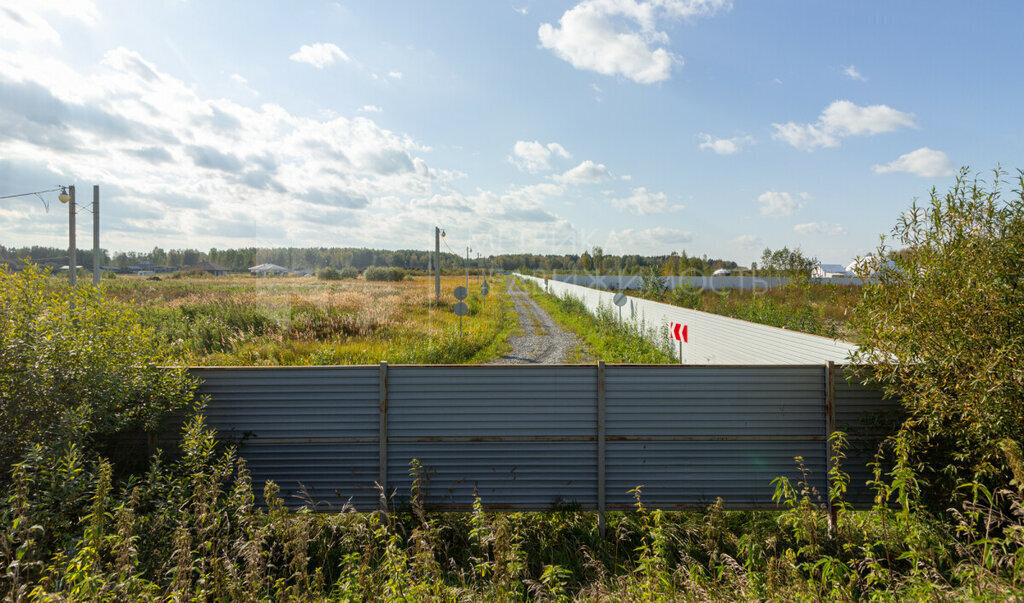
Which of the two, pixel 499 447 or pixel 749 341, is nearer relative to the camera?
pixel 499 447

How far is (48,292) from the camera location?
4410mm

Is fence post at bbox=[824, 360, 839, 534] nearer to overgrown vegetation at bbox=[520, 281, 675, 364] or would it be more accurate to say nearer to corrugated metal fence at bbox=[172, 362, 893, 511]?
corrugated metal fence at bbox=[172, 362, 893, 511]

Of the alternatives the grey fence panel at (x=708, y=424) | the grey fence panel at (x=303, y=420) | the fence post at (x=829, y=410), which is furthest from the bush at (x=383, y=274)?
the fence post at (x=829, y=410)

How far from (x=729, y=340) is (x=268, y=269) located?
14370 mm

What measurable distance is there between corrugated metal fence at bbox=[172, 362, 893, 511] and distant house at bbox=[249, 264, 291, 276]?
1290 centimetres

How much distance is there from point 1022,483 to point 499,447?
3.51 meters

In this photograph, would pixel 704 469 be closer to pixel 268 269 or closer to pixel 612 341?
pixel 612 341

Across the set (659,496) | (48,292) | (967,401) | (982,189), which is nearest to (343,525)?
(659,496)

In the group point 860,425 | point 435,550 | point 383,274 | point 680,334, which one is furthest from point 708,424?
point 383,274

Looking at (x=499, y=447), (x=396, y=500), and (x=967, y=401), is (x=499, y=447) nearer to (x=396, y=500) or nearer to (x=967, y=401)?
(x=396, y=500)

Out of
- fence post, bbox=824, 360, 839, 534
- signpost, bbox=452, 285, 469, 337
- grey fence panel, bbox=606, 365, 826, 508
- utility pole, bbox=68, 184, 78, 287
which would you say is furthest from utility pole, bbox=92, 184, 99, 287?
fence post, bbox=824, 360, 839, 534

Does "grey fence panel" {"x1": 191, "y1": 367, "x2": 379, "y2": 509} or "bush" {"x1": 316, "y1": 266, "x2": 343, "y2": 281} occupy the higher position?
"bush" {"x1": 316, "y1": 266, "x2": 343, "y2": 281}

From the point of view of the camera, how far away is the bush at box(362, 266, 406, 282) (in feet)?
111

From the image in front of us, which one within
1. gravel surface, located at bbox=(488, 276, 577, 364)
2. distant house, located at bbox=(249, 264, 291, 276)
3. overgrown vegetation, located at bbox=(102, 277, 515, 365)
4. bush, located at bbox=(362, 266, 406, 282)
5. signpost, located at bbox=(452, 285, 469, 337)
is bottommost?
gravel surface, located at bbox=(488, 276, 577, 364)
